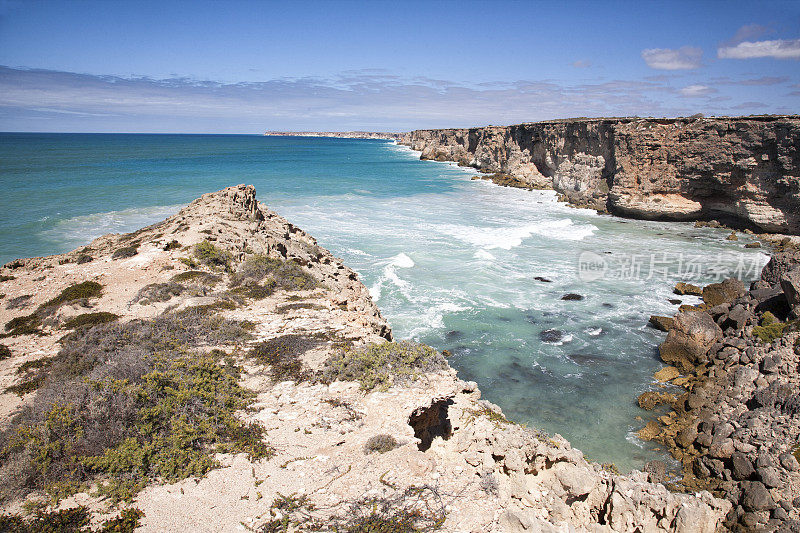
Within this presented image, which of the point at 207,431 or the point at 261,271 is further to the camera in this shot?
the point at 261,271

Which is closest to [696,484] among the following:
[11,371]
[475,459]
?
[475,459]

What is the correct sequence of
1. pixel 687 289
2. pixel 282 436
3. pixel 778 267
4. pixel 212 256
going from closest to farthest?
pixel 282 436
pixel 212 256
pixel 778 267
pixel 687 289

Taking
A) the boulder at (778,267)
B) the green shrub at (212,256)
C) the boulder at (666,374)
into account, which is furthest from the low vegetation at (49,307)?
the boulder at (778,267)

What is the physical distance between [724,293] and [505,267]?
11.8 m

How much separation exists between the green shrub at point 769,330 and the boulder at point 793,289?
0.75m

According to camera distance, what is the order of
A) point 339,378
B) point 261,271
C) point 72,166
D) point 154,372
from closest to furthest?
point 154,372
point 339,378
point 261,271
point 72,166

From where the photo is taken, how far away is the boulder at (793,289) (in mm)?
16219

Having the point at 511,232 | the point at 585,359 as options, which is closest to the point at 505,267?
the point at 511,232

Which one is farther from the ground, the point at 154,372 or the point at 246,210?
the point at 246,210

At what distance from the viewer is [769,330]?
1603 cm

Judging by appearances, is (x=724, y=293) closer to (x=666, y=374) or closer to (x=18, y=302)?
(x=666, y=374)

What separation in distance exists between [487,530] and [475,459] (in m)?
1.45

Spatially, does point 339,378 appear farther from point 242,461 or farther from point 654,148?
point 654,148

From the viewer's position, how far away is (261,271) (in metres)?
14.9
